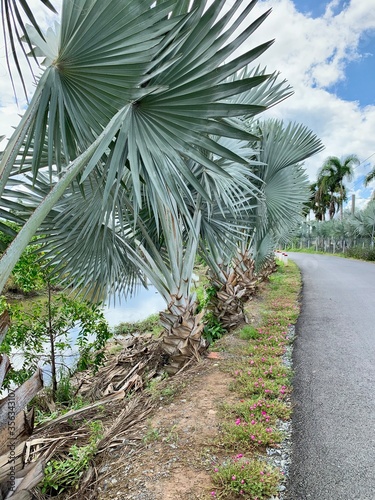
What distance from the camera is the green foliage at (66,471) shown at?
2309 millimetres

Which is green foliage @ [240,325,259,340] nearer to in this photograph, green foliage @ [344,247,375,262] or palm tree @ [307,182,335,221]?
green foliage @ [344,247,375,262]

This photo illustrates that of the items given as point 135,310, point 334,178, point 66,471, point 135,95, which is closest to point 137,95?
point 135,95

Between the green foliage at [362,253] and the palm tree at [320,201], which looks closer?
the green foliage at [362,253]

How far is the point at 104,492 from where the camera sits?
2162 mm

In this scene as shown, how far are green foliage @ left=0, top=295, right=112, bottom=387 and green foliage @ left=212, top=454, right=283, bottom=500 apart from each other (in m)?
2.87

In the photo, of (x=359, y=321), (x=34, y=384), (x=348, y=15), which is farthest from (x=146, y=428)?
(x=348, y=15)

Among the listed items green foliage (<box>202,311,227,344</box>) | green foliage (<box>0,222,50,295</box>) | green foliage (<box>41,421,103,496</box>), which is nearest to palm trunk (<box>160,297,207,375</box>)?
green foliage (<box>202,311,227,344</box>)

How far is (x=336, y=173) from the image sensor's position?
1384 inches

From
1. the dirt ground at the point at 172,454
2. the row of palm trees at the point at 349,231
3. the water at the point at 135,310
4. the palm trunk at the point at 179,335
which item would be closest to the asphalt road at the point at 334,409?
the dirt ground at the point at 172,454

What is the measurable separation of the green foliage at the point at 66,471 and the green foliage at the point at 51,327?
206 centimetres

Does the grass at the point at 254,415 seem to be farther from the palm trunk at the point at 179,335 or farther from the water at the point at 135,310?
the water at the point at 135,310

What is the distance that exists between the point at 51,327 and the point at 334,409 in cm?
353

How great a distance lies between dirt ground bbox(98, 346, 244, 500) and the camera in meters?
2.09

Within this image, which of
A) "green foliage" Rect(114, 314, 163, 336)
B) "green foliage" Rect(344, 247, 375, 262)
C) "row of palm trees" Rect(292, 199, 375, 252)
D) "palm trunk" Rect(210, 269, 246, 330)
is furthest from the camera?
"row of palm trees" Rect(292, 199, 375, 252)
